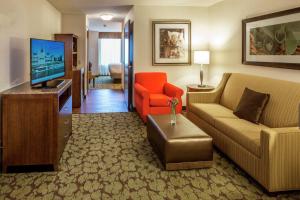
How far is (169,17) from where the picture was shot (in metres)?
6.21

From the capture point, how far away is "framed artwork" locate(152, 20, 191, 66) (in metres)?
6.20

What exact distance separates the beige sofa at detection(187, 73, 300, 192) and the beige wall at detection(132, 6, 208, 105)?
59.9 inches

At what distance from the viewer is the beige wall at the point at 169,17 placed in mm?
6168

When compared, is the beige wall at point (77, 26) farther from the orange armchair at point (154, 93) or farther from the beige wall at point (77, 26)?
the orange armchair at point (154, 93)

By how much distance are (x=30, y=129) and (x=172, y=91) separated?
2.90m

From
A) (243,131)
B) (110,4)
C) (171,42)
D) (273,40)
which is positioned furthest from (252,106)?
(110,4)

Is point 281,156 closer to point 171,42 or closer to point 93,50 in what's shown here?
point 171,42

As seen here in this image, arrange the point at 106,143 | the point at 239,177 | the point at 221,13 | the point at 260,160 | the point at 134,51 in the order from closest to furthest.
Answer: the point at 260,160, the point at 239,177, the point at 106,143, the point at 221,13, the point at 134,51

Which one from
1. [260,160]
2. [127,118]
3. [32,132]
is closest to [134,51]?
[127,118]

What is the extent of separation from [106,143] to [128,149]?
1.38 ft

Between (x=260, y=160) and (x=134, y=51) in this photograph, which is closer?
(x=260, y=160)

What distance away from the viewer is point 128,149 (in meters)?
3.93

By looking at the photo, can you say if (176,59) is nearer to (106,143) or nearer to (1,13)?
(106,143)

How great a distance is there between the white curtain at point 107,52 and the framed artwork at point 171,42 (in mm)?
8864
